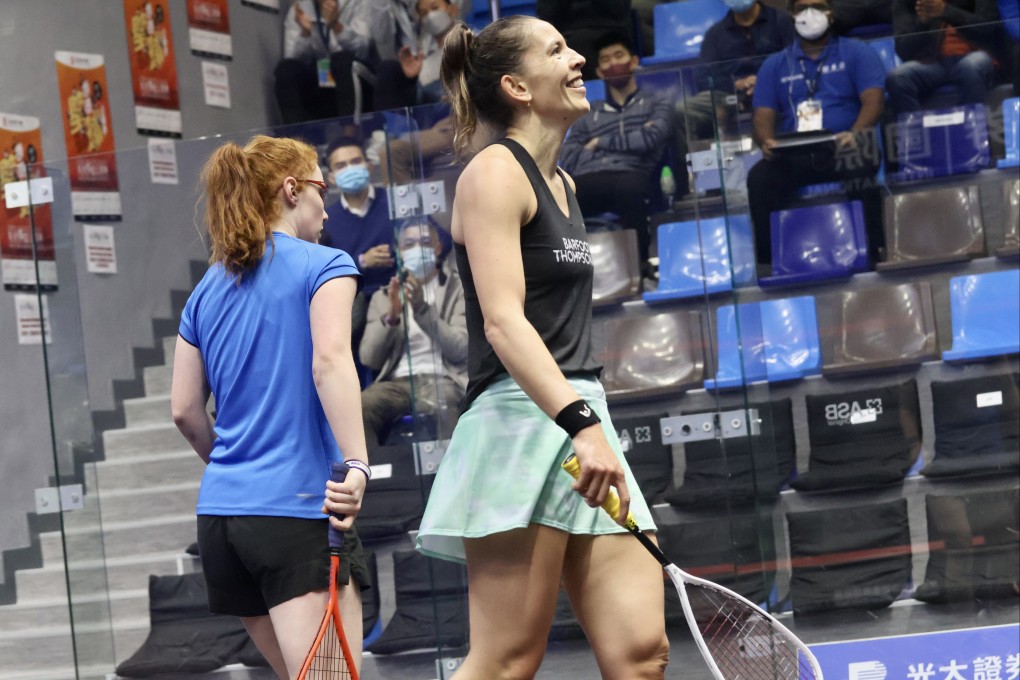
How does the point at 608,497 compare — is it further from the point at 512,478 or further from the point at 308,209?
the point at 308,209

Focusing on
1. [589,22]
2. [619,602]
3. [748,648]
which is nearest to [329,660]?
[619,602]

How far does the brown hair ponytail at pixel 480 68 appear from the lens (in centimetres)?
241

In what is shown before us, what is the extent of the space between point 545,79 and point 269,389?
0.75m

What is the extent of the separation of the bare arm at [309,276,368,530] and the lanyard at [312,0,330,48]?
7306mm

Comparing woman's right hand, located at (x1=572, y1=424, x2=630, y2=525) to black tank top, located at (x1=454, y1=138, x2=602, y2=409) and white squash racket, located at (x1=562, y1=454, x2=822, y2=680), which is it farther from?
black tank top, located at (x1=454, y1=138, x2=602, y2=409)

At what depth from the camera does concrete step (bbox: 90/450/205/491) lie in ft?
15.4

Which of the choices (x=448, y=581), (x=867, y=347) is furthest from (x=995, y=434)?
(x=448, y=581)

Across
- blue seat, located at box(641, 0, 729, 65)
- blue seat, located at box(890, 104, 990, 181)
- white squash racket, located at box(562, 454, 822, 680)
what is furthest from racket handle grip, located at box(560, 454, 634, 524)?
blue seat, located at box(641, 0, 729, 65)

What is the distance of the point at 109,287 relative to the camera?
501cm

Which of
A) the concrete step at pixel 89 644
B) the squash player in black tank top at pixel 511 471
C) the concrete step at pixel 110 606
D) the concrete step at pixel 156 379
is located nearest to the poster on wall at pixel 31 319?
the concrete step at pixel 156 379

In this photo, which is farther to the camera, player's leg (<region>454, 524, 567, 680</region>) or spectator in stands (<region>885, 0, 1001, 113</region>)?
spectator in stands (<region>885, 0, 1001, 113</region>)

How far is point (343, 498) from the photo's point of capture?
2467 mm

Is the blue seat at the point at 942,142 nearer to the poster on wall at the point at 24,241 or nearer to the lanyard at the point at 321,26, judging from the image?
the poster on wall at the point at 24,241

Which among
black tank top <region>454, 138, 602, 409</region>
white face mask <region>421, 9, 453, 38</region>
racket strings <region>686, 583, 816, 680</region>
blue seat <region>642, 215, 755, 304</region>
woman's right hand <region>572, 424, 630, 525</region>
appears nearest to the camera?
woman's right hand <region>572, 424, 630, 525</region>
